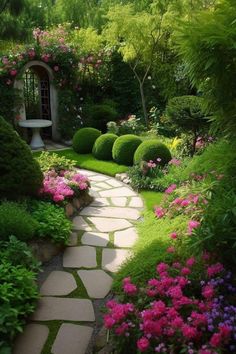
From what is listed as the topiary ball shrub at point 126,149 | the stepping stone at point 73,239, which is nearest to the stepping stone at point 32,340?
the stepping stone at point 73,239

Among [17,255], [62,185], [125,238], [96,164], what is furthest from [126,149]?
[17,255]

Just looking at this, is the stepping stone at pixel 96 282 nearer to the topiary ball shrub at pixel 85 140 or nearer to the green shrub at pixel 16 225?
the green shrub at pixel 16 225

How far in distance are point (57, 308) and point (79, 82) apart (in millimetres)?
8547

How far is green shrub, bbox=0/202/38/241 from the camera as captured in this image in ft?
13.0

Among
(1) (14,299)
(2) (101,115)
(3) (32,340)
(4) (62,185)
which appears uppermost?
(2) (101,115)

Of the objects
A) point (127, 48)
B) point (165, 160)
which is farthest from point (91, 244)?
point (127, 48)

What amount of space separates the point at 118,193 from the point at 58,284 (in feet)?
9.50

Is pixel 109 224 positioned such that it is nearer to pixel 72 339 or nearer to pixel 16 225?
pixel 16 225

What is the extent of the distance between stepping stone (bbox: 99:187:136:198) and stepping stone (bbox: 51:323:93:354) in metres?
3.35

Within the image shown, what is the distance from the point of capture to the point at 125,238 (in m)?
4.74

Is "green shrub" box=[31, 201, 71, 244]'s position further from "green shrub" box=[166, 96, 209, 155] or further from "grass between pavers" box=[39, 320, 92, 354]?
"green shrub" box=[166, 96, 209, 155]

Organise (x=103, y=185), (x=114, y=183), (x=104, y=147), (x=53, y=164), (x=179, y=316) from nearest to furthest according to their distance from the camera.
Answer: (x=179, y=316) < (x=53, y=164) < (x=103, y=185) < (x=114, y=183) < (x=104, y=147)

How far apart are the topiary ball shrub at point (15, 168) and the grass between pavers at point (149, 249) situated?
1.46 metres

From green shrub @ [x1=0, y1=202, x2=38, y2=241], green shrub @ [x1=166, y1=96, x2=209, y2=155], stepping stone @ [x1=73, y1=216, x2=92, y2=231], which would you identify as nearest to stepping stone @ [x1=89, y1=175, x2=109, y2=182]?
green shrub @ [x1=166, y1=96, x2=209, y2=155]
